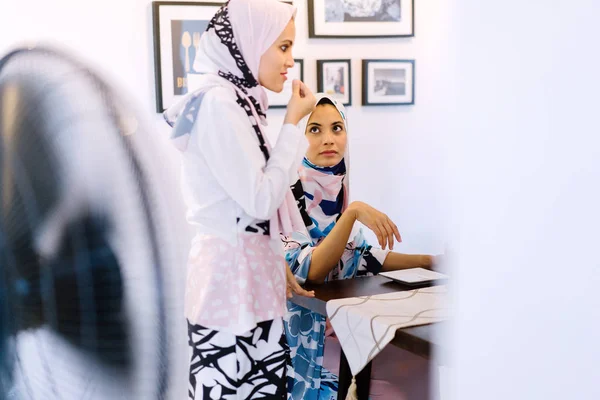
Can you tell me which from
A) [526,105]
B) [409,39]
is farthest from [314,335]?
[409,39]

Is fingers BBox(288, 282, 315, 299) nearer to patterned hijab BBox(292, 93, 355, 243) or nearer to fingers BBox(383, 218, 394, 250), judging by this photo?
fingers BBox(383, 218, 394, 250)

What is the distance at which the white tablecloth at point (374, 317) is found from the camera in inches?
41.4

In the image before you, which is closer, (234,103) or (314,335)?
(234,103)

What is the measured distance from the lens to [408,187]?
2469 mm

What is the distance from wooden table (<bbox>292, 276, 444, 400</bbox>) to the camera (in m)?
0.98

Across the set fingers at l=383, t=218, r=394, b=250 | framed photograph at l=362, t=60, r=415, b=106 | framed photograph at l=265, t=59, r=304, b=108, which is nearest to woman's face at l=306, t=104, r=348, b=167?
fingers at l=383, t=218, r=394, b=250

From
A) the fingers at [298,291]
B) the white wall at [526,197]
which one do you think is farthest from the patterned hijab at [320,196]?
the white wall at [526,197]

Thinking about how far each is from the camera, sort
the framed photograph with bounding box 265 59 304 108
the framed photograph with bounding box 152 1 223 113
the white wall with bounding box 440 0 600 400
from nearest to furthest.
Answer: the white wall with bounding box 440 0 600 400 → the framed photograph with bounding box 152 1 223 113 → the framed photograph with bounding box 265 59 304 108

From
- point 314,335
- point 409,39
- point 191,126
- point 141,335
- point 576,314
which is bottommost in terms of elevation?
point 314,335

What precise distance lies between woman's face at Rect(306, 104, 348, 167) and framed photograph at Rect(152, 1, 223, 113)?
21.6 inches

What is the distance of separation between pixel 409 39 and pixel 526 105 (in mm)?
2055

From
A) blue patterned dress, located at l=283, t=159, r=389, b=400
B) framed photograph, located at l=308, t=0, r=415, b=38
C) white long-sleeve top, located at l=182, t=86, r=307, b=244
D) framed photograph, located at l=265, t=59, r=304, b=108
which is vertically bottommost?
blue patterned dress, located at l=283, t=159, r=389, b=400

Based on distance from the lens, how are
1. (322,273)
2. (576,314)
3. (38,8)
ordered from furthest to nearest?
(38,8)
(322,273)
(576,314)

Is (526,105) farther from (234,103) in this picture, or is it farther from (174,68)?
(174,68)
